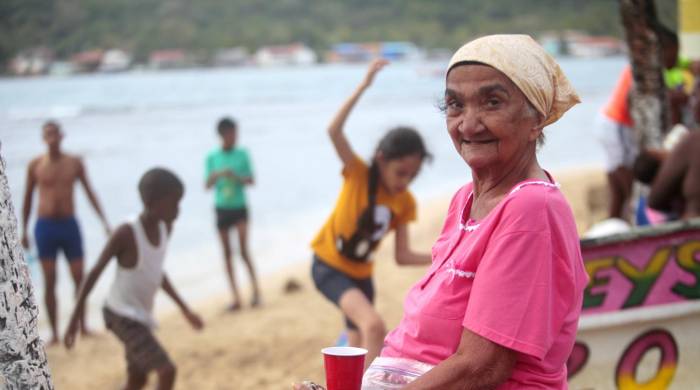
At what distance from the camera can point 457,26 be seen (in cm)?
6775

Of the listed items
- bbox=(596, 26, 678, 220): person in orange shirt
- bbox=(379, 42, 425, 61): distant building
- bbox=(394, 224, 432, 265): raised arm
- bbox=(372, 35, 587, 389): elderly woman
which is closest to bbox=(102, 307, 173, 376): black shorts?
bbox=(394, 224, 432, 265): raised arm

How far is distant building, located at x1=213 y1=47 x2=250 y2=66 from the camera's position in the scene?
79812 mm

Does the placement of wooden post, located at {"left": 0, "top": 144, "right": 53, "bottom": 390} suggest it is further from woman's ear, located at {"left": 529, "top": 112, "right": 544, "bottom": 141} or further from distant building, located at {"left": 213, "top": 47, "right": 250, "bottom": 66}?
distant building, located at {"left": 213, "top": 47, "right": 250, "bottom": 66}

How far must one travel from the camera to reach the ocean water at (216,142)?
13.0 metres

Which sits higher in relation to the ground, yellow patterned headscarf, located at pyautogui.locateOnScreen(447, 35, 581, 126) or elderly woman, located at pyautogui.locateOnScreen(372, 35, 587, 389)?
yellow patterned headscarf, located at pyautogui.locateOnScreen(447, 35, 581, 126)

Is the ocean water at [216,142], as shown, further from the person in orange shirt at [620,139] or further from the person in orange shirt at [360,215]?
the person in orange shirt at [620,139]

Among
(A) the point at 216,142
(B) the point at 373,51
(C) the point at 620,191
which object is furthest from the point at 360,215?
(B) the point at 373,51

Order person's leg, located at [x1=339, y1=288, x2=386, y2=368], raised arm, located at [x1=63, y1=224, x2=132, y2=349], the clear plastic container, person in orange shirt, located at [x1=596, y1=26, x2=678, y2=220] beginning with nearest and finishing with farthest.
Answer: the clear plastic container < person's leg, located at [x1=339, y1=288, x2=386, y2=368] < raised arm, located at [x1=63, y1=224, x2=132, y2=349] < person in orange shirt, located at [x1=596, y1=26, x2=678, y2=220]

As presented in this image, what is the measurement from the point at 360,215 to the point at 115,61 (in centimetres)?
6859

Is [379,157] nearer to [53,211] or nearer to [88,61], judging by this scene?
[53,211]

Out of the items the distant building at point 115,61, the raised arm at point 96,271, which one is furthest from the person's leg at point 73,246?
the distant building at point 115,61

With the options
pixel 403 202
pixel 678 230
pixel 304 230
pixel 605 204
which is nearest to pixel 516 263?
pixel 678 230

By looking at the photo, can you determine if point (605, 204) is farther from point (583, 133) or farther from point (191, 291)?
point (583, 133)

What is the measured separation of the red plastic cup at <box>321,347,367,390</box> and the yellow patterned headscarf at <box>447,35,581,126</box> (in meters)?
0.73
